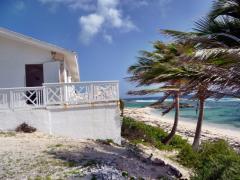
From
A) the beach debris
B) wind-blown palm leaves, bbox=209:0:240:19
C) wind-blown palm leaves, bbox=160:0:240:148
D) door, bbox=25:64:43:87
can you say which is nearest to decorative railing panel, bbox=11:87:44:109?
the beach debris

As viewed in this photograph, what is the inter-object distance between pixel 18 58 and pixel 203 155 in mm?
9415

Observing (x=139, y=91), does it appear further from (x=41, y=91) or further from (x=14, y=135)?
(x=14, y=135)

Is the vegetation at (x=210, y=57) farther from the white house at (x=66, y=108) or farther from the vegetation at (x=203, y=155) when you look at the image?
the white house at (x=66, y=108)

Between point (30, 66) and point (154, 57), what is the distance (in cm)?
669

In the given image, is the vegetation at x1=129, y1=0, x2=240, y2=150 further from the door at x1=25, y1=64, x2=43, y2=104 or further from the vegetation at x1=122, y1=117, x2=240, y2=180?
the door at x1=25, y1=64, x2=43, y2=104

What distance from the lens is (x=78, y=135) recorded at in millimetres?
13625

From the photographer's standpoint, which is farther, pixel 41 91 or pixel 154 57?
pixel 154 57

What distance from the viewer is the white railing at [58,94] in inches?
524

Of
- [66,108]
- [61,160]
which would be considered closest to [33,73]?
[66,108]

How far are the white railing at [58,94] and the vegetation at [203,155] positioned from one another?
390cm

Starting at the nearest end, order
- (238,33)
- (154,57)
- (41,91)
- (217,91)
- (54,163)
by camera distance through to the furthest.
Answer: (217,91) → (238,33) → (54,163) → (41,91) → (154,57)

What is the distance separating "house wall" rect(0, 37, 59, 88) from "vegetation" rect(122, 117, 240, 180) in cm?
597

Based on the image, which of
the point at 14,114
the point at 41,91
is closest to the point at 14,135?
the point at 14,114

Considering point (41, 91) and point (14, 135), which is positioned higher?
point (41, 91)
